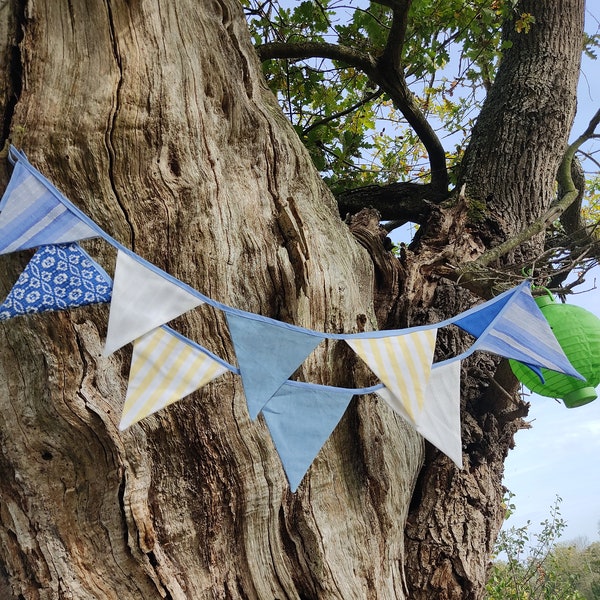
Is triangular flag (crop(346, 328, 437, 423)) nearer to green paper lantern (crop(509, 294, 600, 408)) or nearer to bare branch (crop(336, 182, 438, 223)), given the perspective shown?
green paper lantern (crop(509, 294, 600, 408))

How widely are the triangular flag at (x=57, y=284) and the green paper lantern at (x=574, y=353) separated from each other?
160 cm

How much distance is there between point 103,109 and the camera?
7.38 feet

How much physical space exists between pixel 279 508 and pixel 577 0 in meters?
3.73

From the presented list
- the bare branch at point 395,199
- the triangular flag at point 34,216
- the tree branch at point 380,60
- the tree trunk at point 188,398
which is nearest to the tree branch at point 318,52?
the tree branch at point 380,60

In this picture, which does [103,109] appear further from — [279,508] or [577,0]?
[577,0]

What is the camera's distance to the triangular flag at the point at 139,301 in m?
1.78

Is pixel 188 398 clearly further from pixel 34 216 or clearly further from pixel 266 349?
pixel 34 216

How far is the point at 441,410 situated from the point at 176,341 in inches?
32.6

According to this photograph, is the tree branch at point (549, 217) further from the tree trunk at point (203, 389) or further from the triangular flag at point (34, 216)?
the triangular flag at point (34, 216)

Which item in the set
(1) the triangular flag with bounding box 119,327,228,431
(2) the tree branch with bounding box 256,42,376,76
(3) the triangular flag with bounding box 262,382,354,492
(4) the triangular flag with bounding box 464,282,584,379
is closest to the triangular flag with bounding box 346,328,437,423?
(3) the triangular flag with bounding box 262,382,354,492

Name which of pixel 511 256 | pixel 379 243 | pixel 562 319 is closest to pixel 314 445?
pixel 562 319

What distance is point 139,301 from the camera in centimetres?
181

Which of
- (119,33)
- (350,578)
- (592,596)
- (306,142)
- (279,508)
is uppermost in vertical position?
(306,142)

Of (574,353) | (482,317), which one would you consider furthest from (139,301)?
(574,353)
